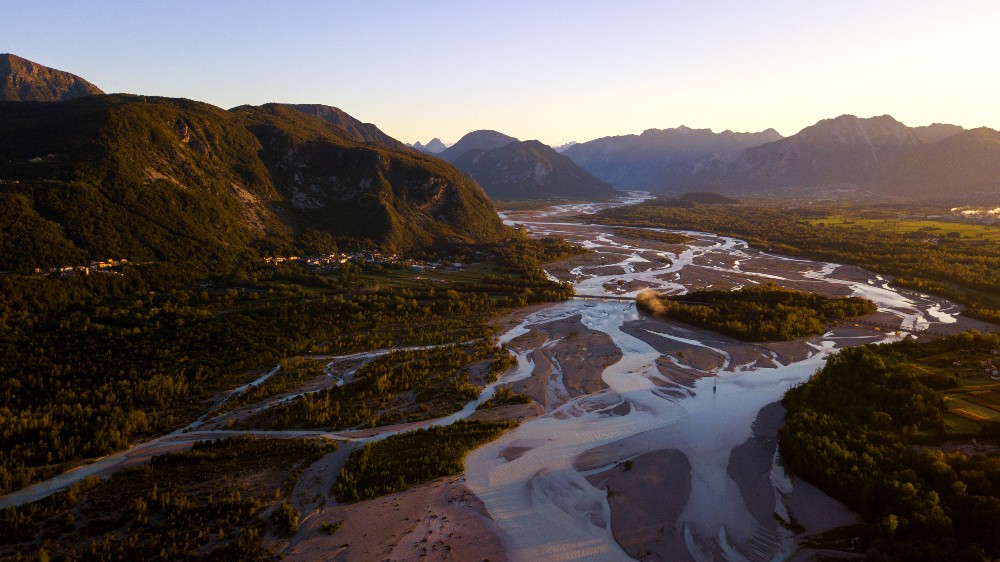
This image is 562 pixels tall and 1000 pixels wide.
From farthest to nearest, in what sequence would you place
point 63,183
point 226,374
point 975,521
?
point 63,183 < point 226,374 < point 975,521

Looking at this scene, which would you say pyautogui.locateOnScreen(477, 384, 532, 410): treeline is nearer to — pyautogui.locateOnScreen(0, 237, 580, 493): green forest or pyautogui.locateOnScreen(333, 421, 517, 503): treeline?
pyautogui.locateOnScreen(333, 421, 517, 503): treeline

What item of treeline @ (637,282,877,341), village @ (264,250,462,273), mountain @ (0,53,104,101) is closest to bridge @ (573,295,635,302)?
treeline @ (637,282,877,341)

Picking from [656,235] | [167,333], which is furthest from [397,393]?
[656,235]

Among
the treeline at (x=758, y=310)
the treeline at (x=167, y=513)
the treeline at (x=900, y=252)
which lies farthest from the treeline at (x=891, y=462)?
the treeline at (x=900, y=252)

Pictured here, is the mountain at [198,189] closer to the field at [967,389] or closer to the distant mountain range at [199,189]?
the distant mountain range at [199,189]

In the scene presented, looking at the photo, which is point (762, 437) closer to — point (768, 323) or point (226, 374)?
point (768, 323)

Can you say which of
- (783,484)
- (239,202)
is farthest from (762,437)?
(239,202)

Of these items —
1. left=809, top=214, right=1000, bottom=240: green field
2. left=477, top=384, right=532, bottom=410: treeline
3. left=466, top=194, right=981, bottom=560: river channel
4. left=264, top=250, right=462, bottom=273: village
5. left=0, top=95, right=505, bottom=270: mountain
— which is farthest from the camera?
left=809, top=214, right=1000, bottom=240: green field
